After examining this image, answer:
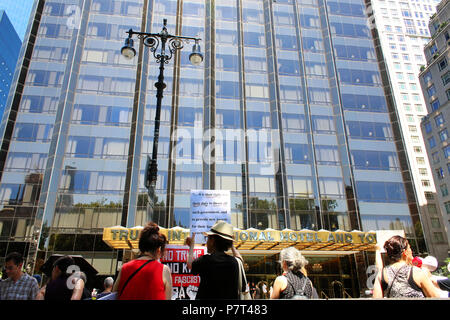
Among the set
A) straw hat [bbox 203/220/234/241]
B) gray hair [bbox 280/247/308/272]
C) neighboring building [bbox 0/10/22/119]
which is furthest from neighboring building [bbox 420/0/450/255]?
neighboring building [bbox 0/10/22/119]

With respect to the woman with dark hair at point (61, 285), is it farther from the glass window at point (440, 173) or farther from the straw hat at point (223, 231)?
the glass window at point (440, 173)

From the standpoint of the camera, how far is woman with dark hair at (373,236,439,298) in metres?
3.18

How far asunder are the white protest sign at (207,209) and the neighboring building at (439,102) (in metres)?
67.5

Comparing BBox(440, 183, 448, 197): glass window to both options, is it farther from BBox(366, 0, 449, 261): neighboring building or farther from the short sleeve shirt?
the short sleeve shirt

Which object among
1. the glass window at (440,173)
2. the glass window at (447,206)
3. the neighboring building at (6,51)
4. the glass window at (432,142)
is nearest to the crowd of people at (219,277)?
the glass window at (447,206)

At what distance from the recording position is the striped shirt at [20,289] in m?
4.27

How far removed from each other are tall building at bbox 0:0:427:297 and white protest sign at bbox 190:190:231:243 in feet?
60.3

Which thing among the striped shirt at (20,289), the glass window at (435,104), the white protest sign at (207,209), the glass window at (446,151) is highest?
the glass window at (435,104)

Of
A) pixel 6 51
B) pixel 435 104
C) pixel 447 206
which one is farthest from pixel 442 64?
pixel 6 51

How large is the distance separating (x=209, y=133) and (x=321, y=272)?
1685 cm

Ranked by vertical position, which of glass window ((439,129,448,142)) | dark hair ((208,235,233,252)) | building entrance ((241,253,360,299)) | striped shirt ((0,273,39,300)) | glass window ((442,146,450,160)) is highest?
glass window ((439,129,448,142))

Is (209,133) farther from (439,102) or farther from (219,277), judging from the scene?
(439,102)
